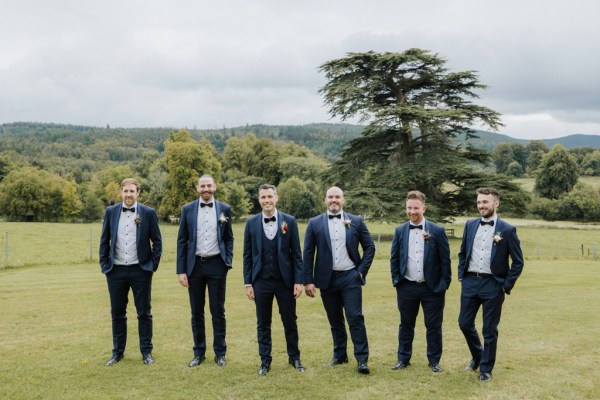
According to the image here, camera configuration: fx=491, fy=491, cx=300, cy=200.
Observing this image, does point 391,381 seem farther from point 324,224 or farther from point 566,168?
point 566,168

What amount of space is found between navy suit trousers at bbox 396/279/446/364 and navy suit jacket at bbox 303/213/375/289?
58cm

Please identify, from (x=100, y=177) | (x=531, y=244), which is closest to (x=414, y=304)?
(x=531, y=244)

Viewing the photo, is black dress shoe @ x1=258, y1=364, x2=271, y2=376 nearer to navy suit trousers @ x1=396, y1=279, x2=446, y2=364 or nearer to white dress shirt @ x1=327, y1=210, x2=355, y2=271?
white dress shirt @ x1=327, y1=210, x2=355, y2=271

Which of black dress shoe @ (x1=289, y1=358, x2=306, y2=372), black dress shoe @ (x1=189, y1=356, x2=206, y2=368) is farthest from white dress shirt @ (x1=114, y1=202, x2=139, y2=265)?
black dress shoe @ (x1=289, y1=358, x2=306, y2=372)

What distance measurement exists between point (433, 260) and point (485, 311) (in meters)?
0.84

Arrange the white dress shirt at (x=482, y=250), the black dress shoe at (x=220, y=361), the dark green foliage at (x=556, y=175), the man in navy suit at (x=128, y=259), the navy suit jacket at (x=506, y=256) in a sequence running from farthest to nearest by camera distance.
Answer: the dark green foliage at (x=556, y=175), the man in navy suit at (x=128, y=259), the black dress shoe at (x=220, y=361), the white dress shirt at (x=482, y=250), the navy suit jacket at (x=506, y=256)

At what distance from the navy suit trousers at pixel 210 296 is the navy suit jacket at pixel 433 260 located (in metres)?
2.24

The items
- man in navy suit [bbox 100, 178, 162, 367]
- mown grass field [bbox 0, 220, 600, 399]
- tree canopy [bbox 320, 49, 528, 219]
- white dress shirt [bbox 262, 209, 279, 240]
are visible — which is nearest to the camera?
mown grass field [bbox 0, 220, 600, 399]

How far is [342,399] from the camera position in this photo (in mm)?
5148

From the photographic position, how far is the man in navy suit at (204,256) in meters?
6.35

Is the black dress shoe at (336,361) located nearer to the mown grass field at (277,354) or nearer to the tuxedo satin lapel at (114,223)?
the mown grass field at (277,354)

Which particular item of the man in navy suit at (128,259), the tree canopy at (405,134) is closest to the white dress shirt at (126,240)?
the man in navy suit at (128,259)

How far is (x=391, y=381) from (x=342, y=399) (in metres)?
0.84

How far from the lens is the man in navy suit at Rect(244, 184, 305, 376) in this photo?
20.1 ft
